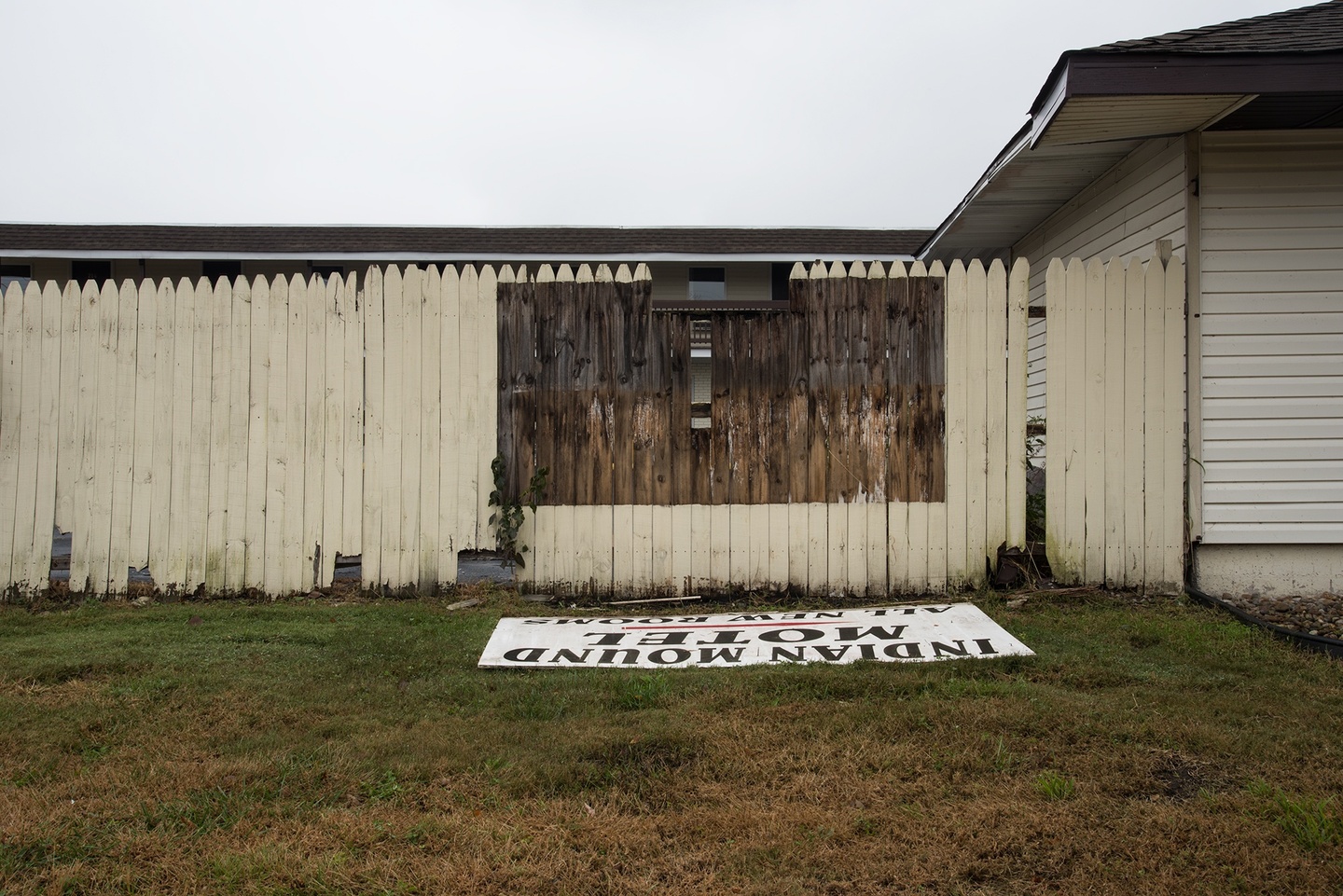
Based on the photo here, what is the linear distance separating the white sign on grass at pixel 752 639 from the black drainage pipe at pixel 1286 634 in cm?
152

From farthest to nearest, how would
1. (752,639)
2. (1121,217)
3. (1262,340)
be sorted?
(1121,217) → (1262,340) → (752,639)

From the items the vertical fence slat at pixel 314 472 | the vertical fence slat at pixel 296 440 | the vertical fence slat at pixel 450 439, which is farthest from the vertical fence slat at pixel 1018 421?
the vertical fence slat at pixel 296 440

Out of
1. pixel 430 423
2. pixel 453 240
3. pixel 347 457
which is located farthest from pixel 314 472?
pixel 453 240

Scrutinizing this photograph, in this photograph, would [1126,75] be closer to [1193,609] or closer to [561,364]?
[1193,609]

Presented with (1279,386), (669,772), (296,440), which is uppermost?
(1279,386)

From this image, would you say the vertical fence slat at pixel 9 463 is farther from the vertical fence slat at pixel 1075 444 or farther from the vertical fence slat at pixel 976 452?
the vertical fence slat at pixel 1075 444

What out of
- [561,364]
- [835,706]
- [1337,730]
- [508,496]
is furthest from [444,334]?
[1337,730]

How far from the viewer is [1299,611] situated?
205 inches

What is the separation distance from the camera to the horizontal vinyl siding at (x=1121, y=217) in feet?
19.0

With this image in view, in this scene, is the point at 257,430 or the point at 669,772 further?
the point at 257,430

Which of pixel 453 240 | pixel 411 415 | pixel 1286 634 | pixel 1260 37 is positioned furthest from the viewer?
pixel 453 240

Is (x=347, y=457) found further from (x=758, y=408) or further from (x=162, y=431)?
(x=758, y=408)

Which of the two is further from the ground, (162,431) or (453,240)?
(453,240)

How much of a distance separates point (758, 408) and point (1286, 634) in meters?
3.25
